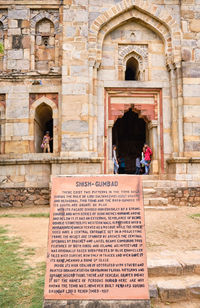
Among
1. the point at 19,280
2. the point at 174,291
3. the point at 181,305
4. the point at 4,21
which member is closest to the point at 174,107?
the point at 4,21

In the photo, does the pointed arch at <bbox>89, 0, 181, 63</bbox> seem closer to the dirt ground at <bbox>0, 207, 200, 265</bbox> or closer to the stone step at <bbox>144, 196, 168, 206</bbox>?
the stone step at <bbox>144, 196, 168, 206</bbox>

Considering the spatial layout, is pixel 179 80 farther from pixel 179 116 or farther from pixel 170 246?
pixel 170 246

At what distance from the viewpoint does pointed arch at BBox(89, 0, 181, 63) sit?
33.2ft

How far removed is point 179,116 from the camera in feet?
32.9

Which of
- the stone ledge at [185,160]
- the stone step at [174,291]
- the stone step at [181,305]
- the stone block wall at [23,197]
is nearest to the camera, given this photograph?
the stone step at [181,305]

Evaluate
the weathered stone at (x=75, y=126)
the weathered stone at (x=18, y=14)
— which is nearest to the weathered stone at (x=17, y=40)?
the weathered stone at (x=18, y=14)

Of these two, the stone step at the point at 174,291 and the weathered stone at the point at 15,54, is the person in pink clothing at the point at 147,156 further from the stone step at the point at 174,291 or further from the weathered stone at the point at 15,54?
the stone step at the point at 174,291

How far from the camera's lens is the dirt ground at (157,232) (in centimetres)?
445

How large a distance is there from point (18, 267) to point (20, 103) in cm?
797

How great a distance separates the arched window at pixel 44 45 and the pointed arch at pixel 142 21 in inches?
78.9

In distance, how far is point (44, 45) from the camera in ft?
36.1

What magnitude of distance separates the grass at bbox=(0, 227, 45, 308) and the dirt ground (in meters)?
0.24

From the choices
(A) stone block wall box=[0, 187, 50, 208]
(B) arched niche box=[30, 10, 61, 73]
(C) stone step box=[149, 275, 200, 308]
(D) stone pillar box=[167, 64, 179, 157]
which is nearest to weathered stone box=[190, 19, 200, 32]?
(D) stone pillar box=[167, 64, 179, 157]

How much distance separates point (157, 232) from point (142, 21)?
9006mm
